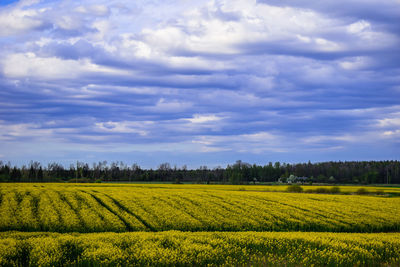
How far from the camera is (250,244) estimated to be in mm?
22391

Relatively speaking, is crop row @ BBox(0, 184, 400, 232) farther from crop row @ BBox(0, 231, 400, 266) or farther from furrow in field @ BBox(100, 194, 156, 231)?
crop row @ BBox(0, 231, 400, 266)

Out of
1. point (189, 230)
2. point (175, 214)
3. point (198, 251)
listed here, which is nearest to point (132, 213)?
point (175, 214)

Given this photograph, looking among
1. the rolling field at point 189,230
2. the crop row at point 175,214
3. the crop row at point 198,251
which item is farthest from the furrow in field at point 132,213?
the crop row at point 198,251

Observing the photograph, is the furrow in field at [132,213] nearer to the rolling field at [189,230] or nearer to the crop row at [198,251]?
the rolling field at [189,230]

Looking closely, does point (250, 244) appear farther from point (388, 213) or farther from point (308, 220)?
point (388, 213)

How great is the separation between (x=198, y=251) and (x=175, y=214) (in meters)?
16.8

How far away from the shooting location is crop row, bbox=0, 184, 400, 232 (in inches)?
1283

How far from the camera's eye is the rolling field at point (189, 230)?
63.3 feet

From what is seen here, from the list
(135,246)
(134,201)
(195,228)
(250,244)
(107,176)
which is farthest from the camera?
(107,176)

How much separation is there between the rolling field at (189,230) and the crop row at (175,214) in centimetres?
9

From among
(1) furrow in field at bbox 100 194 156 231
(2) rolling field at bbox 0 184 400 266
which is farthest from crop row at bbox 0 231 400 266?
(1) furrow in field at bbox 100 194 156 231

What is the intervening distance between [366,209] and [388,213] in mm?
2510

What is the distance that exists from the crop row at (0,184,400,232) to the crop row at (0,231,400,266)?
9.39 m

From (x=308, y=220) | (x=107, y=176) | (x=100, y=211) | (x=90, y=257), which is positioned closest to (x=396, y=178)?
A: (x=107, y=176)
